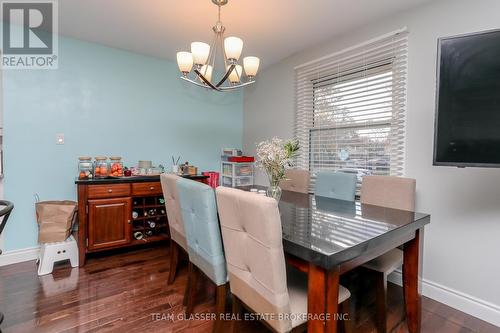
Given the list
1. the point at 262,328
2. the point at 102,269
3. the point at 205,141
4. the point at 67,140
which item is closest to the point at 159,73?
the point at 205,141

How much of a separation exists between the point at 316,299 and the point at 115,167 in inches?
103

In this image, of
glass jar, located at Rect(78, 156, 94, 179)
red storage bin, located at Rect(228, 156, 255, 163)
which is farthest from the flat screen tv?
glass jar, located at Rect(78, 156, 94, 179)

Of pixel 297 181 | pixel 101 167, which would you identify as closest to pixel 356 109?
pixel 297 181

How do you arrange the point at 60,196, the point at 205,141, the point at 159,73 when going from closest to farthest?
the point at 60,196
the point at 159,73
the point at 205,141

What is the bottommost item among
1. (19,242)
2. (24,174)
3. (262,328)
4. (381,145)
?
(262,328)

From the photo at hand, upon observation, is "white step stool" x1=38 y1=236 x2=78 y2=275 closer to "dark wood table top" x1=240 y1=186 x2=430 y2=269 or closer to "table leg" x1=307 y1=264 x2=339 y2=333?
"dark wood table top" x1=240 y1=186 x2=430 y2=269

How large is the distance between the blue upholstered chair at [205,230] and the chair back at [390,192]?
1.28m

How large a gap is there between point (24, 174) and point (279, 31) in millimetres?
2972

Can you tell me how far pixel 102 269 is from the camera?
8.13ft

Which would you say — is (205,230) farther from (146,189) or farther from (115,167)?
(115,167)

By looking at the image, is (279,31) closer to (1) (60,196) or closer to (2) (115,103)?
(2) (115,103)

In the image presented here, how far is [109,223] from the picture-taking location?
8.70ft

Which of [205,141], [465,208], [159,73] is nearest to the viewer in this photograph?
[465,208]

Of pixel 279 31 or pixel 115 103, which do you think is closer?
pixel 279 31
